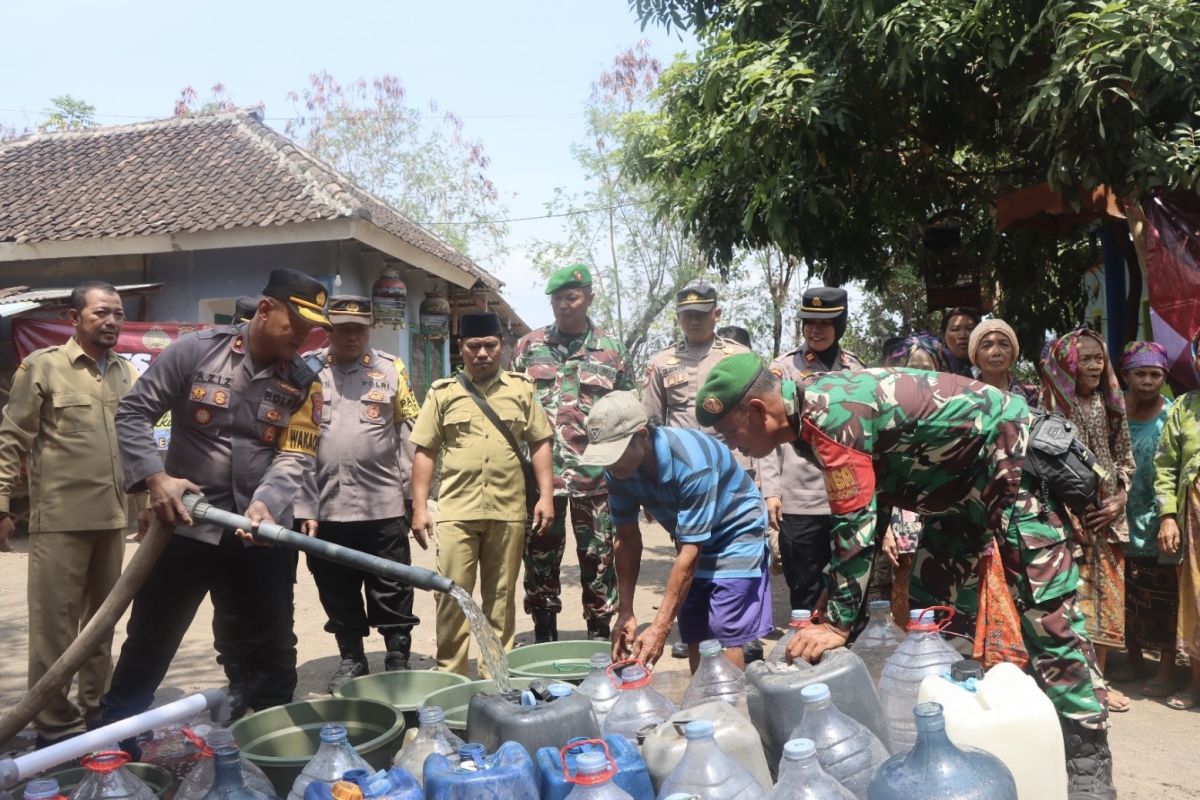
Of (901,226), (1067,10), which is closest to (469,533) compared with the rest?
(1067,10)

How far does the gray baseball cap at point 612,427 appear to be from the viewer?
133 inches

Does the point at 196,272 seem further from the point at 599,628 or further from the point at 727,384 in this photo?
the point at 727,384

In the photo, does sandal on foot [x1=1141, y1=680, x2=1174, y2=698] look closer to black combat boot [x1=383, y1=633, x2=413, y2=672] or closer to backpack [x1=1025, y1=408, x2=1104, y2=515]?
→ backpack [x1=1025, y1=408, x2=1104, y2=515]

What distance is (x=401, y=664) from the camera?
5297 millimetres

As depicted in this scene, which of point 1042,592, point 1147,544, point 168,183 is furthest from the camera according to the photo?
point 168,183

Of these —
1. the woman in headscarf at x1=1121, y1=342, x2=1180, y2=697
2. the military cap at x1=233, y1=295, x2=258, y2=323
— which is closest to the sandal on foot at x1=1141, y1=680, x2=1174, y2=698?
the woman in headscarf at x1=1121, y1=342, x2=1180, y2=697

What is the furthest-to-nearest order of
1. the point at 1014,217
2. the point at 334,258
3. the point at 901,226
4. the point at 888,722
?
the point at 334,258
the point at 901,226
the point at 1014,217
the point at 888,722

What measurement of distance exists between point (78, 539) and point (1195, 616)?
5.51 m

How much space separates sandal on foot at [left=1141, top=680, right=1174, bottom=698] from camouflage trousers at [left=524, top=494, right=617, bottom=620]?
2.86 metres

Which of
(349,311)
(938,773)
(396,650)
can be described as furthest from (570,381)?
(938,773)

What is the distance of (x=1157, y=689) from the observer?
5062 mm

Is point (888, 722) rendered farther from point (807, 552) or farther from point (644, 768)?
point (807, 552)

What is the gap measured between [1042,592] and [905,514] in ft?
7.36

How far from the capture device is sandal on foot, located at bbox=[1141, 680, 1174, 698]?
198 inches
